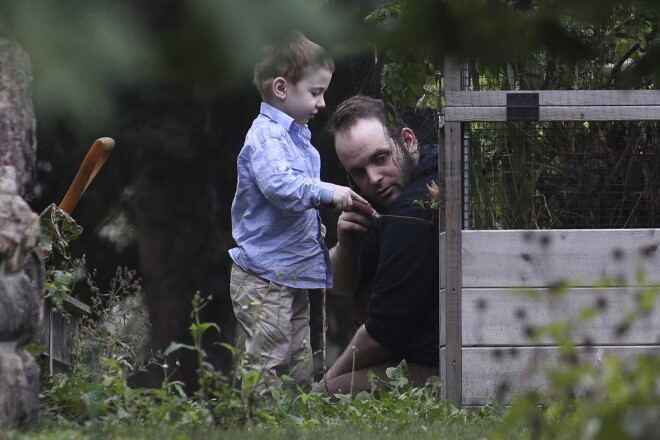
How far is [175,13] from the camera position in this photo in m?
1.12

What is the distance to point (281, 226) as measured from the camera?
15.8 ft

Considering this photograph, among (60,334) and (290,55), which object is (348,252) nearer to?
(60,334)

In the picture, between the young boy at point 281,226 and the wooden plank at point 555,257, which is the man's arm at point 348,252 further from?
the wooden plank at point 555,257

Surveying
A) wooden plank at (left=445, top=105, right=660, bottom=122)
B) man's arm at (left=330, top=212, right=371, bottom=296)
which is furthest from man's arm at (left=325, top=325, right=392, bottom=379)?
wooden plank at (left=445, top=105, right=660, bottom=122)

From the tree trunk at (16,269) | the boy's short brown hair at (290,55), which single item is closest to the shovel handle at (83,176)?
the tree trunk at (16,269)

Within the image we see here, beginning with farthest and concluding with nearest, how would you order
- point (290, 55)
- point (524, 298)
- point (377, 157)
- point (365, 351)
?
point (377, 157), point (365, 351), point (524, 298), point (290, 55)

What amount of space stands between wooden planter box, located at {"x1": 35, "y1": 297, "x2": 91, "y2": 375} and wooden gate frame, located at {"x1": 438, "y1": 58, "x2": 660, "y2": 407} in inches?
56.0

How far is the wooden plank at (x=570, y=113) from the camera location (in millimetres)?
4047

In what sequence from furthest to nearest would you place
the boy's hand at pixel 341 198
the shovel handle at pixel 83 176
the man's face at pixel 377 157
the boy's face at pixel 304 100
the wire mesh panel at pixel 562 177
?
the man's face at pixel 377 157
the boy's face at pixel 304 100
the boy's hand at pixel 341 198
the wire mesh panel at pixel 562 177
the shovel handle at pixel 83 176

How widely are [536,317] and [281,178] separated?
1.18 m

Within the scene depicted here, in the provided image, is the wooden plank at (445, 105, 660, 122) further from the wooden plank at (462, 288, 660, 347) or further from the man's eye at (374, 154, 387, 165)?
the man's eye at (374, 154, 387, 165)

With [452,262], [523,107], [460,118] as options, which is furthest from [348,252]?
[523,107]

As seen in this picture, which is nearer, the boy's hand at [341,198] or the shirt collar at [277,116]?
the boy's hand at [341,198]

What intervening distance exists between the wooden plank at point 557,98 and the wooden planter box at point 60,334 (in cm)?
165
